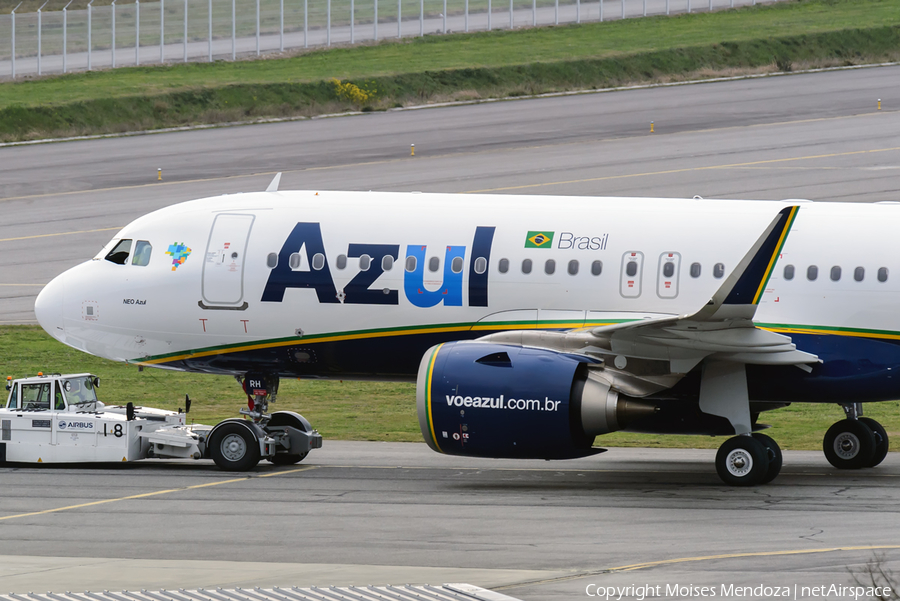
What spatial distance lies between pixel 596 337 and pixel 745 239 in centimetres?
333

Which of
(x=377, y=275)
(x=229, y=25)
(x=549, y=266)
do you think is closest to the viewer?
(x=549, y=266)

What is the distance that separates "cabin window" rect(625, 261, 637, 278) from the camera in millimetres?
24594

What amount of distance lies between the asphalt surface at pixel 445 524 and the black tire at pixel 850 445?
443mm

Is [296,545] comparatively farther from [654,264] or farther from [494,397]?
[654,264]

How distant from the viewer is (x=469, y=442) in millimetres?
23250

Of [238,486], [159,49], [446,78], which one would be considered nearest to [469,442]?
[238,486]

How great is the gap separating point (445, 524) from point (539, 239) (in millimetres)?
6527

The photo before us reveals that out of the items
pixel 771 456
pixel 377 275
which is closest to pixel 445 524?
pixel 377 275

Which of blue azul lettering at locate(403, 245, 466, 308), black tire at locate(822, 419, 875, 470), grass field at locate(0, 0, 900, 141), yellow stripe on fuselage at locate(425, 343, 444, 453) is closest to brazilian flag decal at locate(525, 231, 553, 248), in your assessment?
blue azul lettering at locate(403, 245, 466, 308)

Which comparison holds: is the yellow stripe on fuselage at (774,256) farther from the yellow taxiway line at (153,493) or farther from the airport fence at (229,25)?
the airport fence at (229,25)

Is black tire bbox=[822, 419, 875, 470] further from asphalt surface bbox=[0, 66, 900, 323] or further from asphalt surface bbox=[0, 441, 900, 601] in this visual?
asphalt surface bbox=[0, 66, 900, 323]

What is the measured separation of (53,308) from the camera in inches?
1069

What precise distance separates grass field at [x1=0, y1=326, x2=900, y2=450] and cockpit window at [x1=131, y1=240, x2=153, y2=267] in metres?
6.79

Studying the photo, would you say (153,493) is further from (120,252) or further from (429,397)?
(120,252)
